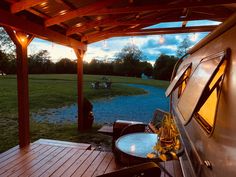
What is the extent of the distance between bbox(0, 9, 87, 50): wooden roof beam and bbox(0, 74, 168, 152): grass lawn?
2631 millimetres

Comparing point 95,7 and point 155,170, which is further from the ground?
point 95,7

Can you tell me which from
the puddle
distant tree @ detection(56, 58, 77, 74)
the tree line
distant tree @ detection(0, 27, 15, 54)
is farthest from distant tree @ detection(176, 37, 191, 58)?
distant tree @ detection(56, 58, 77, 74)

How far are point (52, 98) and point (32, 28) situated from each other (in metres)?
9.42

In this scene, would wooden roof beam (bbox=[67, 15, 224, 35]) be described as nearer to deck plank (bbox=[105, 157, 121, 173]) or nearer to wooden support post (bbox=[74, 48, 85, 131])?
wooden support post (bbox=[74, 48, 85, 131])

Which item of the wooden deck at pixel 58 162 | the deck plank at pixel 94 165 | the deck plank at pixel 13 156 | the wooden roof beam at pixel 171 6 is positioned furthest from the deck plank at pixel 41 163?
the wooden roof beam at pixel 171 6

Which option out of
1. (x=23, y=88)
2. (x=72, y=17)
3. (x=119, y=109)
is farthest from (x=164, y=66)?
(x=23, y=88)

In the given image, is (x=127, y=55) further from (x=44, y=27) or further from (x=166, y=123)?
(x=166, y=123)

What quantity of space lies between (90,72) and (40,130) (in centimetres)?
1091

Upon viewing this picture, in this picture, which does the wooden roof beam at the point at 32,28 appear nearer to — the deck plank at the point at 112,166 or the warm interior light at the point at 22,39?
the warm interior light at the point at 22,39

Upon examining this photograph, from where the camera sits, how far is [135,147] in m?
2.46

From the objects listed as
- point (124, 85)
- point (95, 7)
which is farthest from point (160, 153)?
point (124, 85)

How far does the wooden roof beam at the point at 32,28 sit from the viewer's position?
3337 mm

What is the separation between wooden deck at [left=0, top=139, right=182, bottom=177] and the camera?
3297 mm

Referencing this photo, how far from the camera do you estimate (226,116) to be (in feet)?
3.54
